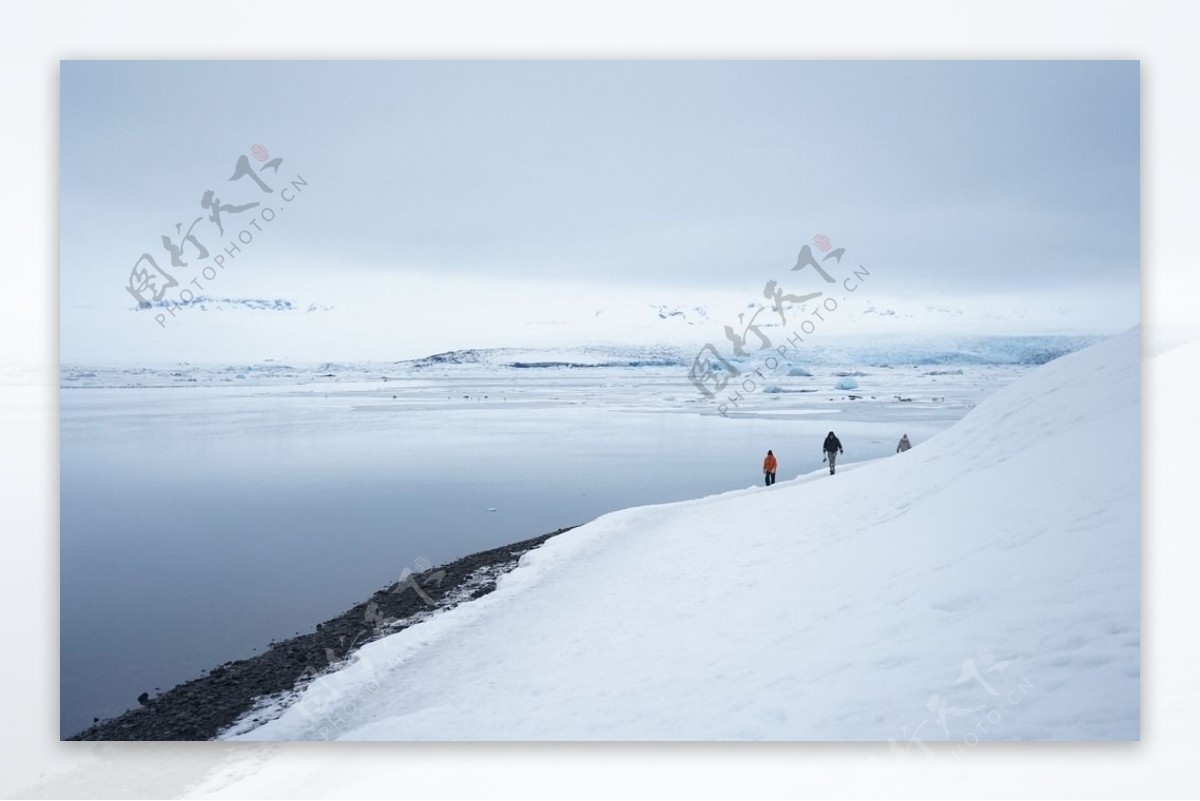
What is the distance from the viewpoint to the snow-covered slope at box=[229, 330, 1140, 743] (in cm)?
294

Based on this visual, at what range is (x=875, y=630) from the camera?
2.99 meters

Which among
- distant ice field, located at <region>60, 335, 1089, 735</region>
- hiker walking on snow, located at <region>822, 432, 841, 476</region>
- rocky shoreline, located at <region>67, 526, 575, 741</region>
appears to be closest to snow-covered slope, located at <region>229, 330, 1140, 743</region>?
rocky shoreline, located at <region>67, 526, 575, 741</region>

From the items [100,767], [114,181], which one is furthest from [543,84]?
[100,767]

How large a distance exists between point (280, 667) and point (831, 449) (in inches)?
141

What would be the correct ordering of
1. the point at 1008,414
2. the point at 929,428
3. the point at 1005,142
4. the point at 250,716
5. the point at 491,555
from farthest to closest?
the point at 491,555 < the point at 929,428 < the point at 1008,414 < the point at 1005,142 < the point at 250,716

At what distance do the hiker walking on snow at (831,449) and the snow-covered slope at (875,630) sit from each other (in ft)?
1.47

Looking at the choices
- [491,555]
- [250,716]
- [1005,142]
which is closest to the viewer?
[250,716]

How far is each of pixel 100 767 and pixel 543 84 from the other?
165 inches

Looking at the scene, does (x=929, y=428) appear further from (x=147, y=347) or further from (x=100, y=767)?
(x=100, y=767)

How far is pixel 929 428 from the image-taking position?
443cm

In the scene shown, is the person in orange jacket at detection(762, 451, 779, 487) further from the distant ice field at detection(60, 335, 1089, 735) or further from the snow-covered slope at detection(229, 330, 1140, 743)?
the snow-covered slope at detection(229, 330, 1140, 743)

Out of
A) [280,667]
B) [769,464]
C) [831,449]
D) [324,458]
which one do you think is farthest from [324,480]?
[831,449]

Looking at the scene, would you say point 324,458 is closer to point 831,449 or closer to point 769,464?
point 769,464

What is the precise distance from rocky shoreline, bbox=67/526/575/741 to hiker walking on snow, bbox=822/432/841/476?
239 cm
